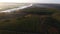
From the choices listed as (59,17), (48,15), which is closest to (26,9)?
(48,15)

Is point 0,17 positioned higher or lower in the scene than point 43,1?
lower

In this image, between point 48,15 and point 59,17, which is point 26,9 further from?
point 59,17

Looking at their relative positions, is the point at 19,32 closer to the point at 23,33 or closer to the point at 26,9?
the point at 23,33

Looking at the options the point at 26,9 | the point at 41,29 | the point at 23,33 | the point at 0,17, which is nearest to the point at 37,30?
the point at 41,29

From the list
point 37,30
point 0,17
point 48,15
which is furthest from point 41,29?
point 0,17

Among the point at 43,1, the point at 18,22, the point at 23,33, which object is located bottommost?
the point at 23,33

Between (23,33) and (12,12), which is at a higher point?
(12,12)

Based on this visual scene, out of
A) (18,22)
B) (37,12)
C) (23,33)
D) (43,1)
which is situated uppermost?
(43,1)
